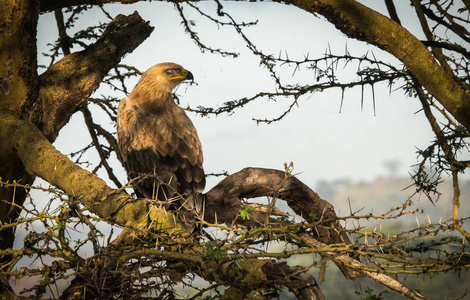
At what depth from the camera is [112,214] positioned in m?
3.21

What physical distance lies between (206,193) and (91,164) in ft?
6.39

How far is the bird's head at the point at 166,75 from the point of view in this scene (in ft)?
17.3

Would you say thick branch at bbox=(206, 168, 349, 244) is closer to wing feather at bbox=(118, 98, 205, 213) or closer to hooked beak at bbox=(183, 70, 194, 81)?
wing feather at bbox=(118, 98, 205, 213)

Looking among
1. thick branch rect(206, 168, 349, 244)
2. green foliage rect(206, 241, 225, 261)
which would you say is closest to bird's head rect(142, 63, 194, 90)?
thick branch rect(206, 168, 349, 244)

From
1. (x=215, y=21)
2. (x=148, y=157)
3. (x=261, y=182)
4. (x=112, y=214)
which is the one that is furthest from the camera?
(x=215, y=21)

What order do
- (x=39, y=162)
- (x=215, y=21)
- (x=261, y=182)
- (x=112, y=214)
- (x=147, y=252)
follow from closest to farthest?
(x=147, y=252)
(x=112, y=214)
(x=39, y=162)
(x=261, y=182)
(x=215, y=21)

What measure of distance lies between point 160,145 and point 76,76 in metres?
0.98

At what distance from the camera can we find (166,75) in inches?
210

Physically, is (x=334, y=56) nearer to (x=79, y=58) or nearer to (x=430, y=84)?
(x=430, y=84)

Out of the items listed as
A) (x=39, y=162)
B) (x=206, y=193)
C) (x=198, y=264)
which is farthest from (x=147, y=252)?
(x=206, y=193)

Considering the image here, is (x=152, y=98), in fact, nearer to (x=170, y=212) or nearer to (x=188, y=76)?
(x=188, y=76)

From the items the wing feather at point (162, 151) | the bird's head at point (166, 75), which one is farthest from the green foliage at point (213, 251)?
the bird's head at point (166, 75)

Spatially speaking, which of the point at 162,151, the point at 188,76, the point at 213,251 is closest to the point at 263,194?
the point at 162,151

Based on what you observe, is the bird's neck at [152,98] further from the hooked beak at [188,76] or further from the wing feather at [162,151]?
the hooked beak at [188,76]
